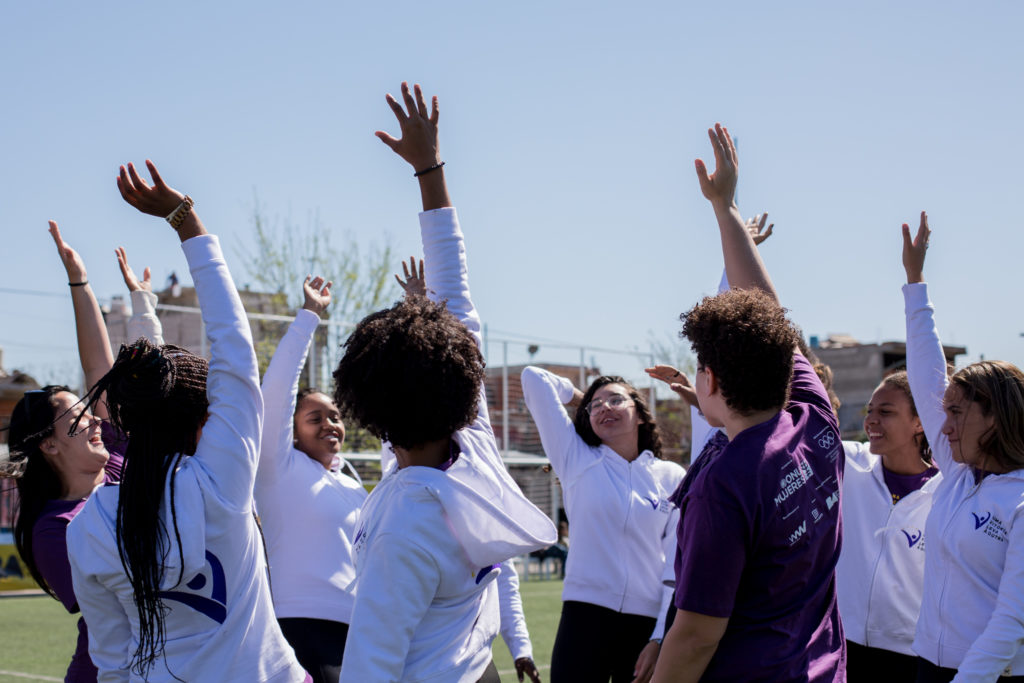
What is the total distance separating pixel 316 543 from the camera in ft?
14.0

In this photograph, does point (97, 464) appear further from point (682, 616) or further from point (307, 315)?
point (682, 616)

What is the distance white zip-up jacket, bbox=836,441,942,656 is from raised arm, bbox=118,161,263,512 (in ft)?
9.13

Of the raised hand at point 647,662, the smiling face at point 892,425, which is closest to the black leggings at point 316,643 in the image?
the raised hand at point 647,662

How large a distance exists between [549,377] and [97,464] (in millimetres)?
2274

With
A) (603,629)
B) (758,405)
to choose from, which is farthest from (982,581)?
(603,629)

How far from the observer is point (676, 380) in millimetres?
4105

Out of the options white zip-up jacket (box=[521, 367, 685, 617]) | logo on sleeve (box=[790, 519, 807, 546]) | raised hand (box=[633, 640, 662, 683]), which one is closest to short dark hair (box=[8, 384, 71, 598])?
raised hand (box=[633, 640, 662, 683])

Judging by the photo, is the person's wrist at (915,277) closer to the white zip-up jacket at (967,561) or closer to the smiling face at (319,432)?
the white zip-up jacket at (967,561)

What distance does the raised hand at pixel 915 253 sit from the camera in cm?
381

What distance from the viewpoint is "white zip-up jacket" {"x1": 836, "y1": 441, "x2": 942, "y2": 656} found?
14.0 feet

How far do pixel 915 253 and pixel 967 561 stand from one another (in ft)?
3.72

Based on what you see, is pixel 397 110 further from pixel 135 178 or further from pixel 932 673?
pixel 932 673

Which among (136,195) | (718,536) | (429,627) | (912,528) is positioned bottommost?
(912,528)

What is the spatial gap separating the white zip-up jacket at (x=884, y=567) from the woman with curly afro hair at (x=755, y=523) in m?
1.78
